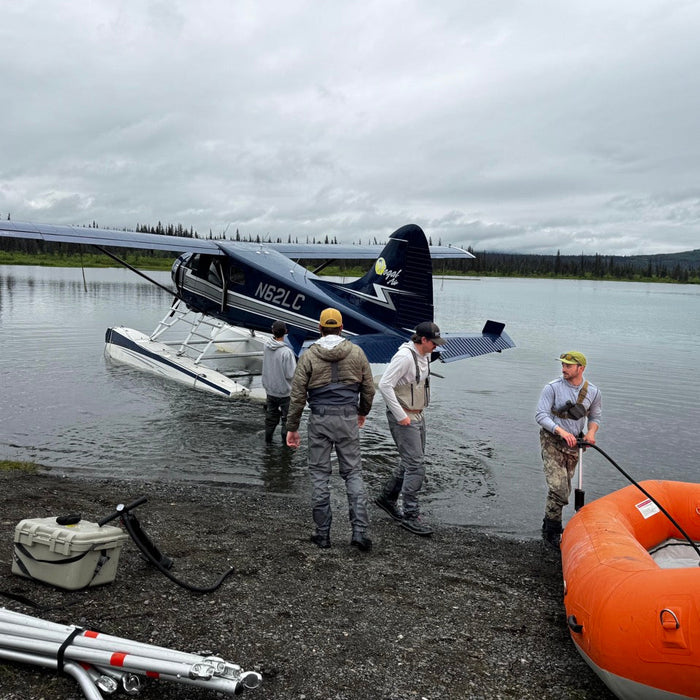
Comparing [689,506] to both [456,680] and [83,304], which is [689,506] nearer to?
[456,680]

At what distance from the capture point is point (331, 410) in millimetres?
5156

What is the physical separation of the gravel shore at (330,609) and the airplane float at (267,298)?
15.1 ft

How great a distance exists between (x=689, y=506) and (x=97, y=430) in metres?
7.83

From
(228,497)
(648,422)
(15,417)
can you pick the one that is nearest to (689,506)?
(228,497)

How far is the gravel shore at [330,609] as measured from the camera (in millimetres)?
3350

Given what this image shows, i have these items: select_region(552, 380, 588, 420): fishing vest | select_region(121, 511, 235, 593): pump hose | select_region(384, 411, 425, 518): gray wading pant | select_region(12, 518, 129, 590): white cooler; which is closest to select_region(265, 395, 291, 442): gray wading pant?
select_region(384, 411, 425, 518): gray wading pant

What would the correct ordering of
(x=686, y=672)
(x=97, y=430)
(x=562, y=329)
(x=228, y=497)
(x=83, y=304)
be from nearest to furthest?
1. (x=686, y=672)
2. (x=228, y=497)
3. (x=97, y=430)
4. (x=562, y=329)
5. (x=83, y=304)

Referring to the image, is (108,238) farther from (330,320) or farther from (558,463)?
(558,463)

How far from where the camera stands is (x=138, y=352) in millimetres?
13617

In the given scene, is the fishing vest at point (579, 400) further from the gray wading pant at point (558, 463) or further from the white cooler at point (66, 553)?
the white cooler at point (66, 553)

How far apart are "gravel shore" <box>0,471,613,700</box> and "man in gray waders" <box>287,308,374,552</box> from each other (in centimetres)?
32

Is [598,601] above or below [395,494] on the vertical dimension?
above

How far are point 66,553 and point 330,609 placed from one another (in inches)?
68.8

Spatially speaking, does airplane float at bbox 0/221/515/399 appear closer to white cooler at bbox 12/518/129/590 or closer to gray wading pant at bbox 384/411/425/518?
gray wading pant at bbox 384/411/425/518
